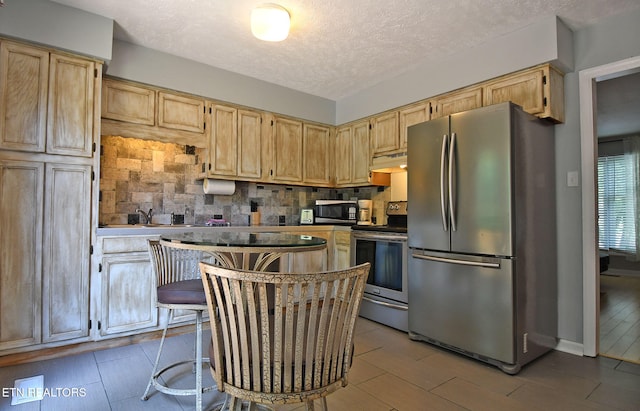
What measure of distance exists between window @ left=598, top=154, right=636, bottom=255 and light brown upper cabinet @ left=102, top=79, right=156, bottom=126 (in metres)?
7.39

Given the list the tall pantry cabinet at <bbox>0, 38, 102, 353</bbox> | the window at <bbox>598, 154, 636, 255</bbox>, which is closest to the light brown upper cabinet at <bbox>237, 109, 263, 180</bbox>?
the tall pantry cabinet at <bbox>0, 38, 102, 353</bbox>

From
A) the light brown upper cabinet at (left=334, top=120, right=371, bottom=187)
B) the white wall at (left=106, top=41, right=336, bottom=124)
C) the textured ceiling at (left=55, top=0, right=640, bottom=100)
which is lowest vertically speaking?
the light brown upper cabinet at (left=334, top=120, right=371, bottom=187)

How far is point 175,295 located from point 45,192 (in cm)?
154

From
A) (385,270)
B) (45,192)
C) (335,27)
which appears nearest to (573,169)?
(385,270)

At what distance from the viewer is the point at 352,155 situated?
170 inches

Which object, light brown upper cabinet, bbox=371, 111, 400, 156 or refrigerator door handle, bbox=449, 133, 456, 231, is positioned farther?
light brown upper cabinet, bbox=371, 111, 400, 156

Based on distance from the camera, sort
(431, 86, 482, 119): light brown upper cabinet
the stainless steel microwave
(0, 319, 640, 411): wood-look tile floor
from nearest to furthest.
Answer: (0, 319, 640, 411): wood-look tile floor < (431, 86, 482, 119): light brown upper cabinet < the stainless steel microwave

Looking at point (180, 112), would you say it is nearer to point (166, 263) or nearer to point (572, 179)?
point (166, 263)

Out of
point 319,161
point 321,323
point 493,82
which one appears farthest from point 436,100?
point 321,323

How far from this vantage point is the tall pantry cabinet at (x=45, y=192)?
2344mm

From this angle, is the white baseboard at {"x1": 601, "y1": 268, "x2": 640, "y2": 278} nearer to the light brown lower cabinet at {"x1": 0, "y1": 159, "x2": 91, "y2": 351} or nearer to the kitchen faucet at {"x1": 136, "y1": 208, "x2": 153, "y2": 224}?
the kitchen faucet at {"x1": 136, "y1": 208, "x2": 153, "y2": 224}

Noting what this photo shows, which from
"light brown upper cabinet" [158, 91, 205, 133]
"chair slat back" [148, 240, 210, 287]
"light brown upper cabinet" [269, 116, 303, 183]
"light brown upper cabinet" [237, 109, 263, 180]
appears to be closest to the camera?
"chair slat back" [148, 240, 210, 287]

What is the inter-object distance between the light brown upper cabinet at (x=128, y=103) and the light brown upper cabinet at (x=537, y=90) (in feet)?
10.3

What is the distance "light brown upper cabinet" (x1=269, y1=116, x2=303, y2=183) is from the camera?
13.1ft
